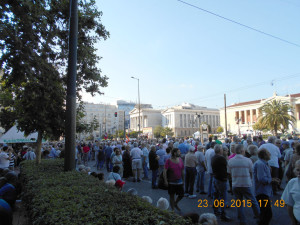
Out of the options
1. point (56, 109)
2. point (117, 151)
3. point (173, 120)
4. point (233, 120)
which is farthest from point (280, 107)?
point (173, 120)

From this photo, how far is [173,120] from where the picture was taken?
11544 centimetres

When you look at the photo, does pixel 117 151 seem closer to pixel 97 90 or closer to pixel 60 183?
pixel 97 90

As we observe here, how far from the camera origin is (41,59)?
26.0 ft

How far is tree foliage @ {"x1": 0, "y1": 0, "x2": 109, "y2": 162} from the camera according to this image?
7395 millimetres

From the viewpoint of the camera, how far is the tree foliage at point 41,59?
24.3 feet

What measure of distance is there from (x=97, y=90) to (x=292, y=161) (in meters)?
→ 7.79

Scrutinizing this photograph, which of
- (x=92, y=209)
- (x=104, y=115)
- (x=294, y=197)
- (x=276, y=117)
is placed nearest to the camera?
(x=92, y=209)

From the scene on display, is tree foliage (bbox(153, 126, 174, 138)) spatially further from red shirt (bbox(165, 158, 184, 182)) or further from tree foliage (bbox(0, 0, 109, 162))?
red shirt (bbox(165, 158, 184, 182))

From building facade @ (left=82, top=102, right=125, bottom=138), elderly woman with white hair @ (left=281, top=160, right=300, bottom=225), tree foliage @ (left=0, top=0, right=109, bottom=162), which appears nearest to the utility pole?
tree foliage @ (left=0, top=0, right=109, bottom=162)

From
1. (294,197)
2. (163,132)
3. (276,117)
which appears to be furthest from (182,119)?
(294,197)

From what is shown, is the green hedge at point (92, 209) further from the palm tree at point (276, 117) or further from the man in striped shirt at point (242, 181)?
the palm tree at point (276, 117)

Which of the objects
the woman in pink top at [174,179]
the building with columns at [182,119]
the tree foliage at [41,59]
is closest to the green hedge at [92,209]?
the woman in pink top at [174,179]

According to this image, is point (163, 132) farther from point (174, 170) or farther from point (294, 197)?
point (294, 197)
